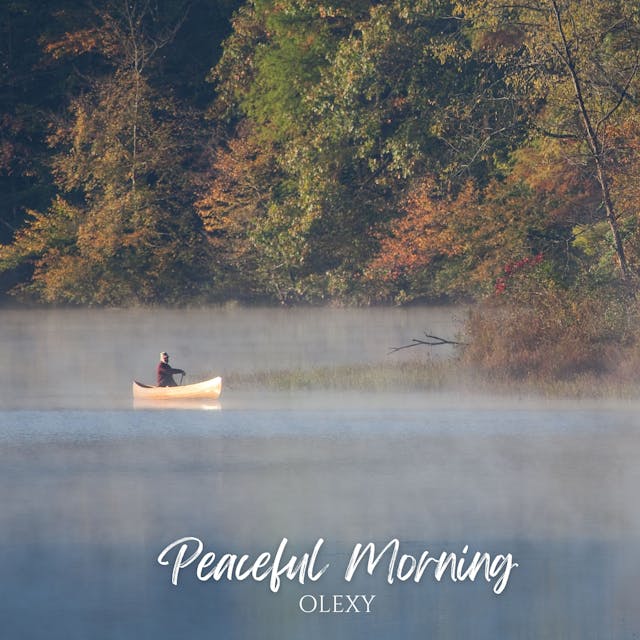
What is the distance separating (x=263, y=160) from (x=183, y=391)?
85.3 feet

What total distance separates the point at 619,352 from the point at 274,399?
6154 millimetres

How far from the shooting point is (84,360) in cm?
3678

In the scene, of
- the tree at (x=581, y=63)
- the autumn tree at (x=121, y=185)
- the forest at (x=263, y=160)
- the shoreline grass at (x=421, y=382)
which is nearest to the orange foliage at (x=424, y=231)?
the forest at (x=263, y=160)

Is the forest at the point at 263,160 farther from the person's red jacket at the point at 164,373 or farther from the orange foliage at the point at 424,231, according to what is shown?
the person's red jacket at the point at 164,373

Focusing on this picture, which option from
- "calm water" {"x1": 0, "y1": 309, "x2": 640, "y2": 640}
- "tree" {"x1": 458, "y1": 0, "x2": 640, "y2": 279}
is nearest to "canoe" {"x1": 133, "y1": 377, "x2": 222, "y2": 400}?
"calm water" {"x1": 0, "y1": 309, "x2": 640, "y2": 640}

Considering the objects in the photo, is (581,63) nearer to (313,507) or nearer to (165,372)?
(165,372)

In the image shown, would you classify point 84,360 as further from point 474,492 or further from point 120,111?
point 474,492

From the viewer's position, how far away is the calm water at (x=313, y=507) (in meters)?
11.7

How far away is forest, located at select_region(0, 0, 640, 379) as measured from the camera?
153ft

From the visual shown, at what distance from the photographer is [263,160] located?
5144cm

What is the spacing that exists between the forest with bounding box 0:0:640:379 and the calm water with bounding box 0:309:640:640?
17949 millimetres

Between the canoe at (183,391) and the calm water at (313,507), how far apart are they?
54 cm

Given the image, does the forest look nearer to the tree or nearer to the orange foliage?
the orange foliage

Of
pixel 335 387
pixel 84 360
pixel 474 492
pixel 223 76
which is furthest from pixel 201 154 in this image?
pixel 474 492
